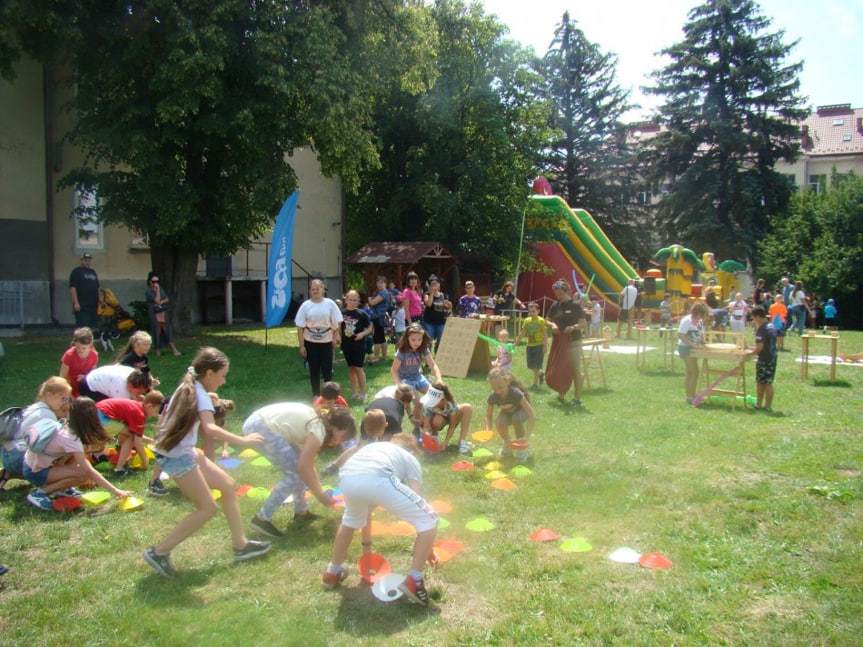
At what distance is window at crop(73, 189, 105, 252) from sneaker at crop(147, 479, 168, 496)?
14.3 metres

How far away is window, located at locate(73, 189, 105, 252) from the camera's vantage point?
61.8 ft

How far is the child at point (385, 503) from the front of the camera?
165 inches

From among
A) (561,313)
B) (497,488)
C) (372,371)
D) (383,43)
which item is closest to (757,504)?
(497,488)

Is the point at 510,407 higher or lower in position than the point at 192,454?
lower

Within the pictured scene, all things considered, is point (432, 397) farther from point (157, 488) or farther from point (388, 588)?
point (388, 588)

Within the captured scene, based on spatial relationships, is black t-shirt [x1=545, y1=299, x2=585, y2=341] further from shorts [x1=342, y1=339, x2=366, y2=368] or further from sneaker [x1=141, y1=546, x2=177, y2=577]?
sneaker [x1=141, y1=546, x2=177, y2=577]

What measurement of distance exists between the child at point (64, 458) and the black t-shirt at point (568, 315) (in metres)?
6.34

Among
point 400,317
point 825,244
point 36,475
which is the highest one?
point 825,244

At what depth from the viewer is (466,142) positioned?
27.0 meters

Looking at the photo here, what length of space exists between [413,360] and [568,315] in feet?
10.3

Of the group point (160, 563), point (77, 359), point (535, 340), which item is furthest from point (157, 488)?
point (535, 340)

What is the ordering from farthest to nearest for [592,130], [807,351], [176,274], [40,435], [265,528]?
1. [592,130]
2. [176,274]
3. [807,351]
4. [40,435]
5. [265,528]

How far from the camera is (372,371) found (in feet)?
43.1

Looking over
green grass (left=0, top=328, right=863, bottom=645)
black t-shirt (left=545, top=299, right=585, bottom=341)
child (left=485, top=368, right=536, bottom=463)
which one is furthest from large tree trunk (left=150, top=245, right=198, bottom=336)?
child (left=485, top=368, right=536, bottom=463)
